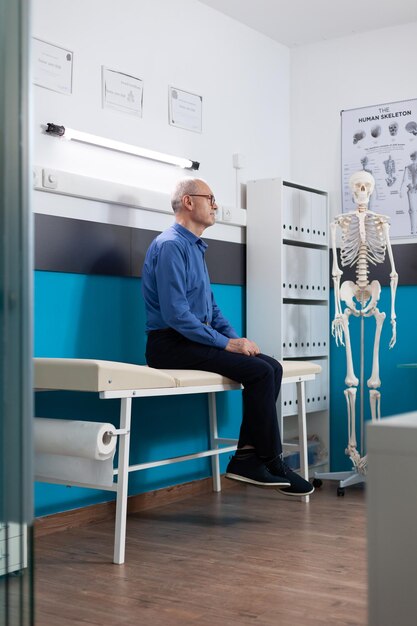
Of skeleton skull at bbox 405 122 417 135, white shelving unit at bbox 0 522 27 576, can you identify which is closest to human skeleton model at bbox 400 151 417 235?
skeleton skull at bbox 405 122 417 135

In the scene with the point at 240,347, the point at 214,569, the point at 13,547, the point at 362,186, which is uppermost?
the point at 362,186

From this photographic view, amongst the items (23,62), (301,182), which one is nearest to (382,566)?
(23,62)

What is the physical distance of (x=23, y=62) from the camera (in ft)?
5.31

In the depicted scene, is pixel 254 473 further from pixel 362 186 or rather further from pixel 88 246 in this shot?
pixel 362 186

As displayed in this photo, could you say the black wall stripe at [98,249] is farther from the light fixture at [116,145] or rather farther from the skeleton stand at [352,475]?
the skeleton stand at [352,475]

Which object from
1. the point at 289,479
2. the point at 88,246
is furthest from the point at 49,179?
the point at 289,479

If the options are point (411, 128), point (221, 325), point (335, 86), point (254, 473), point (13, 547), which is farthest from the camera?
point (335, 86)

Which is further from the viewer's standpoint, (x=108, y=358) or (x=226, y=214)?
(x=226, y=214)

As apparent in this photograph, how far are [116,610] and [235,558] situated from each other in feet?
2.22

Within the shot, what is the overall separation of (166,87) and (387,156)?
1.32 meters

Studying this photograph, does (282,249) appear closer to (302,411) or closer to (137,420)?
(302,411)

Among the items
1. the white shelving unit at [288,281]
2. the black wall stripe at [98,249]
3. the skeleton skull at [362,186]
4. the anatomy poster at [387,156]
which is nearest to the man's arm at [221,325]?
the black wall stripe at [98,249]

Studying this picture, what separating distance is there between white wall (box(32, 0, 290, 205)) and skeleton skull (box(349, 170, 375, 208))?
2.02 feet

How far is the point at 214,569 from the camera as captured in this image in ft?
9.22
